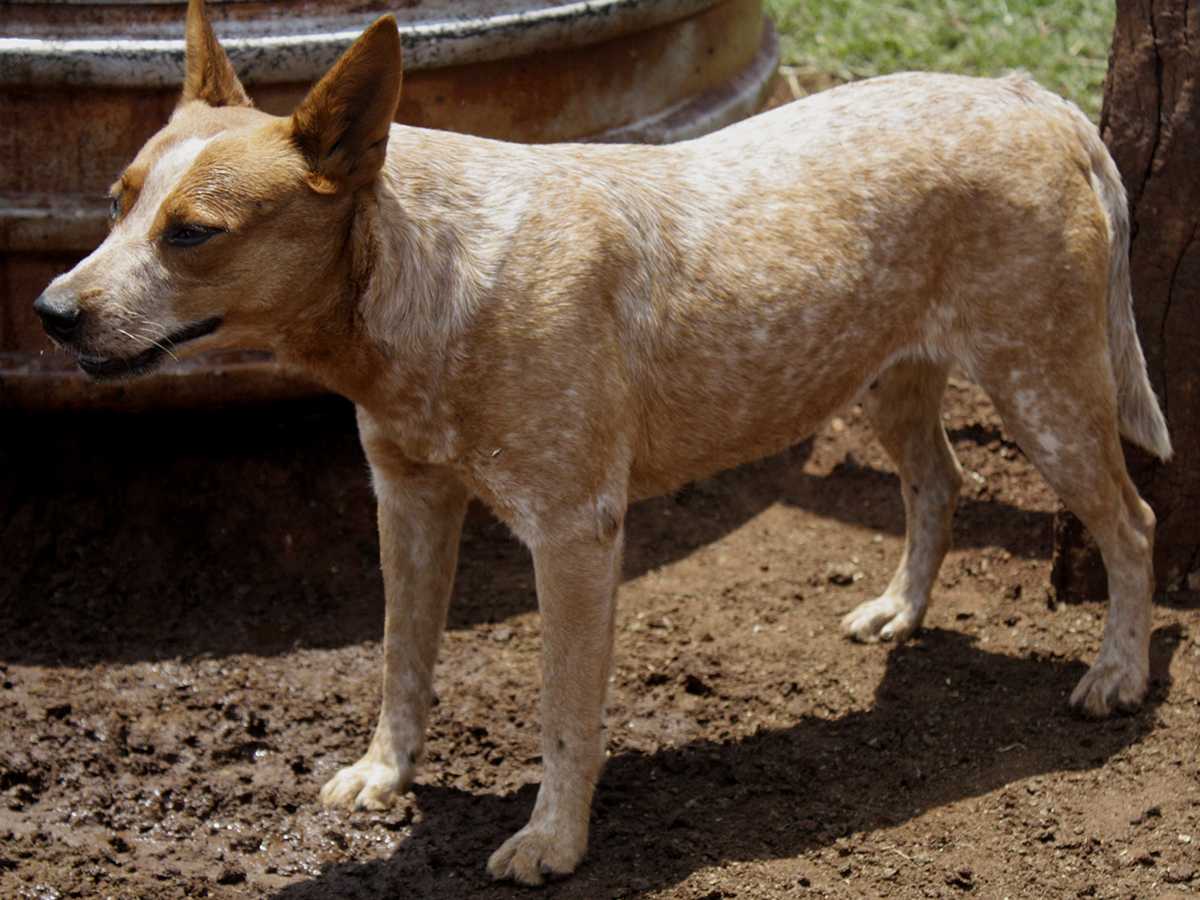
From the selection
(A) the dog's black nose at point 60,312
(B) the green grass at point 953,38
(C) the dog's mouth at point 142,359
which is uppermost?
(B) the green grass at point 953,38

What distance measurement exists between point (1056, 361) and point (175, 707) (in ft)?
9.89

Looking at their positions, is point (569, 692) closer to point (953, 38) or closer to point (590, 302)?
point (590, 302)

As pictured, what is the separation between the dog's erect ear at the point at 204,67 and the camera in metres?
3.18

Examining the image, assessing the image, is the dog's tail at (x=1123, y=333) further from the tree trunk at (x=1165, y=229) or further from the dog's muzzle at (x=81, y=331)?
the dog's muzzle at (x=81, y=331)

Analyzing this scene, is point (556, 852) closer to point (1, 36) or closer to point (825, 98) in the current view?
point (825, 98)

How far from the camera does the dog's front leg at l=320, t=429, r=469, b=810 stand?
3.69 meters

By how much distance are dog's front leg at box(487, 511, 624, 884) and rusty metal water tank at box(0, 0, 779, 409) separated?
1.75m

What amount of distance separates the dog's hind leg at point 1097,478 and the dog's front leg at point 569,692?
1.39m

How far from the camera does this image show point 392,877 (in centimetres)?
340

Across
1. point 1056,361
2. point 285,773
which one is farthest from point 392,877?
point 1056,361

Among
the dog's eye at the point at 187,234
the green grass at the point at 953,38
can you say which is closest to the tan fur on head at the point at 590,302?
the dog's eye at the point at 187,234

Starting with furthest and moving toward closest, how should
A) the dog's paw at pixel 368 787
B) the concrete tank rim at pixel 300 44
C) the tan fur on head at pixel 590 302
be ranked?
the concrete tank rim at pixel 300 44 → the dog's paw at pixel 368 787 → the tan fur on head at pixel 590 302

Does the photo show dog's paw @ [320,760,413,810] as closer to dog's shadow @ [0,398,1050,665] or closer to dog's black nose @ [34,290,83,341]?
dog's shadow @ [0,398,1050,665]

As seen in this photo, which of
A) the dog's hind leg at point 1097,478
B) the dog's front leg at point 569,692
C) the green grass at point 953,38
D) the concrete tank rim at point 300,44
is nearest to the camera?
the dog's front leg at point 569,692
